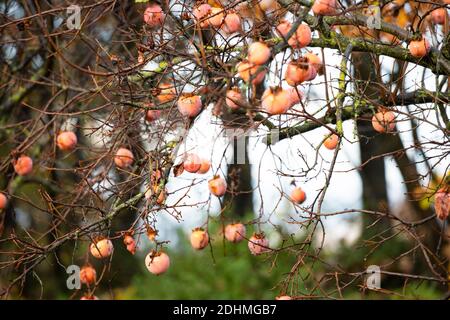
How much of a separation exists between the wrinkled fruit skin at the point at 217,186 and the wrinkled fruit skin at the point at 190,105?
1.96ft

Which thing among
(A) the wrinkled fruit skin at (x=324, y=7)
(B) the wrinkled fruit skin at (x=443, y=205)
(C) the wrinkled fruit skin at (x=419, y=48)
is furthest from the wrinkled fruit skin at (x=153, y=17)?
(B) the wrinkled fruit skin at (x=443, y=205)

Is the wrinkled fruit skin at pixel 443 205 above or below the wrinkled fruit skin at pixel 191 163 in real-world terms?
below

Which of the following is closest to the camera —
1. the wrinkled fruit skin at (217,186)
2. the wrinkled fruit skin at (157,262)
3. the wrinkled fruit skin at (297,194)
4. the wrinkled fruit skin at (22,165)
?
the wrinkled fruit skin at (157,262)

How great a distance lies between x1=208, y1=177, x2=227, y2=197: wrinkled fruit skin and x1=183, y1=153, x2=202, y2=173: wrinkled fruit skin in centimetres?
24

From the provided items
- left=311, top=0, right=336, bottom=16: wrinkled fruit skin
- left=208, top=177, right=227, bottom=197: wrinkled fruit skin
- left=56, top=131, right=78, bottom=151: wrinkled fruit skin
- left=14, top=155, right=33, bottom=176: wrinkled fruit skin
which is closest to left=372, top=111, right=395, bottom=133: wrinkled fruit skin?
left=311, top=0, right=336, bottom=16: wrinkled fruit skin

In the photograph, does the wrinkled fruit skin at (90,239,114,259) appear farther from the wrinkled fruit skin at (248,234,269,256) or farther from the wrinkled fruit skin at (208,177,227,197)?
the wrinkled fruit skin at (248,234,269,256)

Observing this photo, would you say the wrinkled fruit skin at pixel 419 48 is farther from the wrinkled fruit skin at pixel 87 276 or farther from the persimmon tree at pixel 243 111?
the wrinkled fruit skin at pixel 87 276

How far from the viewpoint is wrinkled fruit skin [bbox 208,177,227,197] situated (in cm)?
374

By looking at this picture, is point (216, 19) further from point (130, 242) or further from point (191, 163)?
point (130, 242)

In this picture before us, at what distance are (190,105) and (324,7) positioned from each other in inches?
28.0

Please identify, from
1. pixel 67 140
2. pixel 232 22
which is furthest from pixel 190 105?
pixel 67 140

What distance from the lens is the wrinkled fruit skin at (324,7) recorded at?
3.03 m
